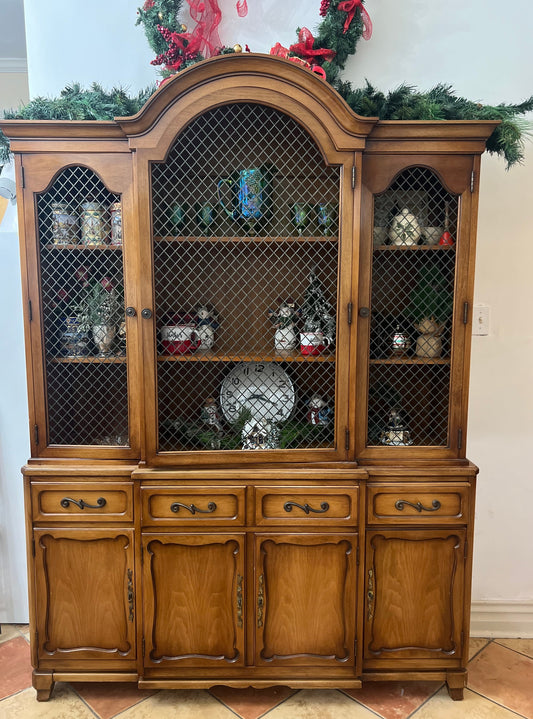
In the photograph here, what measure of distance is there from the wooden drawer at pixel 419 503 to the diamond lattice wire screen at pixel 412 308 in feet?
0.53

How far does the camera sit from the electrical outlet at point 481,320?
2.09 meters

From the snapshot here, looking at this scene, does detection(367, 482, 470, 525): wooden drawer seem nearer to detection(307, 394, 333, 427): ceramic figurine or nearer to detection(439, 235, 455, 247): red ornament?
detection(307, 394, 333, 427): ceramic figurine

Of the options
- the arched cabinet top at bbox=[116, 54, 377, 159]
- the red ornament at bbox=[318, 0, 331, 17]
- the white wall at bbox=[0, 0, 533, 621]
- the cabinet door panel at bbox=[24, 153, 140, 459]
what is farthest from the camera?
the white wall at bbox=[0, 0, 533, 621]

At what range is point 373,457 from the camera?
1.73 metres

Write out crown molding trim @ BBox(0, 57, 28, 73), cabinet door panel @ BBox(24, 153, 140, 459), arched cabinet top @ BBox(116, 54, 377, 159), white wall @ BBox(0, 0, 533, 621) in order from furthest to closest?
crown molding trim @ BBox(0, 57, 28, 73) → white wall @ BBox(0, 0, 533, 621) → cabinet door panel @ BBox(24, 153, 140, 459) → arched cabinet top @ BBox(116, 54, 377, 159)

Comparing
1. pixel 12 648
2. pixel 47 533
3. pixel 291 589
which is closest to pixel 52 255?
pixel 47 533

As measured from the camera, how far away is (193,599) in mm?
1709

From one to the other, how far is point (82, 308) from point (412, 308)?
1.18 metres

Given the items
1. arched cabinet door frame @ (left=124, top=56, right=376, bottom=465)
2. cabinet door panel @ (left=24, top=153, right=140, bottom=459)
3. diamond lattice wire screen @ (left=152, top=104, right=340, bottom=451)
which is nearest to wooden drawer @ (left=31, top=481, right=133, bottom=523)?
cabinet door panel @ (left=24, top=153, right=140, bottom=459)

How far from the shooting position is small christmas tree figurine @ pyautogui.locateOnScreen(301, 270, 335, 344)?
1740mm

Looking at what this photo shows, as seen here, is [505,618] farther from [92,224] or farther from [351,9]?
[351,9]

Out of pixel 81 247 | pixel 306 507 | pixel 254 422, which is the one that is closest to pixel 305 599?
pixel 306 507

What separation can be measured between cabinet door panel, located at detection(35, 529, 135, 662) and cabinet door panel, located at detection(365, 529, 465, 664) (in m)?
0.86

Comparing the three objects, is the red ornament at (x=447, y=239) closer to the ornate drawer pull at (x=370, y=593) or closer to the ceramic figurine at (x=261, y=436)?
the ceramic figurine at (x=261, y=436)
